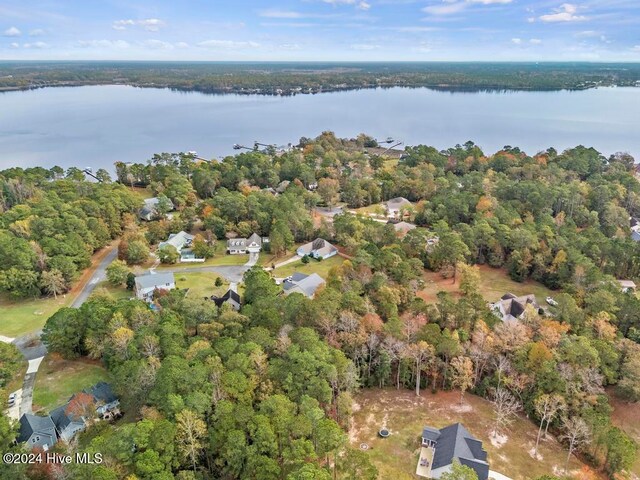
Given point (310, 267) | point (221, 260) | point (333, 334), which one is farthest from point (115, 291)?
point (333, 334)

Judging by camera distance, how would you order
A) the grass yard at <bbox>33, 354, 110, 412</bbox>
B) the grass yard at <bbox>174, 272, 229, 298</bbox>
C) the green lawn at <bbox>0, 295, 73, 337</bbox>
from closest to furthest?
the grass yard at <bbox>33, 354, 110, 412</bbox>
the green lawn at <bbox>0, 295, 73, 337</bbox>
the grass yard at <bbox>174, 272, 229, 298</bbox>

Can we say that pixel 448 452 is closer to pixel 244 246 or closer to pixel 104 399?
pixel 104 399

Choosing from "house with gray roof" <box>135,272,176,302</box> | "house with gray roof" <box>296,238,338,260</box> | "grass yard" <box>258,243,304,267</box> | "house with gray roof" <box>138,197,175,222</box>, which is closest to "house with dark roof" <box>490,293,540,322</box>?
"house with gray roof" <box>296,238,338,260</box>

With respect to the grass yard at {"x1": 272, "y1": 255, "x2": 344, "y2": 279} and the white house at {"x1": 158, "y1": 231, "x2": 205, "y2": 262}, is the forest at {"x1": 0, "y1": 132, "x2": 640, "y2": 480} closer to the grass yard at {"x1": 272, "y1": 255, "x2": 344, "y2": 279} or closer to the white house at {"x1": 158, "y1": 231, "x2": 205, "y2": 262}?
the white house at {"x1": 158, "y1": 231, "x2": 205, "y2": 262}

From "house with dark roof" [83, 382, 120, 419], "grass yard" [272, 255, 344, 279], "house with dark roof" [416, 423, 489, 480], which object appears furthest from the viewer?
"grass yard" [272, 255, 344, 279]

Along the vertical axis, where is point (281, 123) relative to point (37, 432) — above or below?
above

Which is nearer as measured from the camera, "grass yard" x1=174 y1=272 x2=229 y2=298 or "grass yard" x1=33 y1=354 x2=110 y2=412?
"grass yard" x1=33 y1=354 x2=110 y2=412

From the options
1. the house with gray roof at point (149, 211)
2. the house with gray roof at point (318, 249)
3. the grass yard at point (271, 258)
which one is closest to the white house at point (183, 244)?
the grass yard at point (271, 258)

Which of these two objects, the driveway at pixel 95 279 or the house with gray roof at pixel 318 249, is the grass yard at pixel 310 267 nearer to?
the house with gray roof at pixel 318 249
